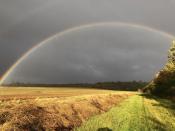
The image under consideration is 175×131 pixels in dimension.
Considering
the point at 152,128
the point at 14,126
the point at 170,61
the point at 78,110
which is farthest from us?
the point at 170,61

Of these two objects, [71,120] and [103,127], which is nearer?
[103,127]

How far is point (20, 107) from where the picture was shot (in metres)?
23.2

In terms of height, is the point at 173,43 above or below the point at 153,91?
above

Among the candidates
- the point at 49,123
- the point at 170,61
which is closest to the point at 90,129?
the point at 49,123

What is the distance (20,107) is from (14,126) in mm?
4129

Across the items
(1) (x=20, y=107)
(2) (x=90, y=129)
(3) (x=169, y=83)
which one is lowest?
(2) (x=90, y=129)

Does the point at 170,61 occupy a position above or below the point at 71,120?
above

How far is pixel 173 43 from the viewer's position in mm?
70562

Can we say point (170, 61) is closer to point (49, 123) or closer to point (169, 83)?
point (169, 83)

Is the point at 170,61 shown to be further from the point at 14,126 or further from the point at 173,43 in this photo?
the point at 14,126

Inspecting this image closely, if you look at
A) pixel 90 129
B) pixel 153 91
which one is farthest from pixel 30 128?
pixel 153 91

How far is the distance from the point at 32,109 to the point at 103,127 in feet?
18.4

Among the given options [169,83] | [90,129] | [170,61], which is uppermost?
[170,61]

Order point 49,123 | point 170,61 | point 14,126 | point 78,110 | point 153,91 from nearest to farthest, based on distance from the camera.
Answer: point 14,126 → point 49,123 → point 78,110 → point 170,61 → point 153,91
